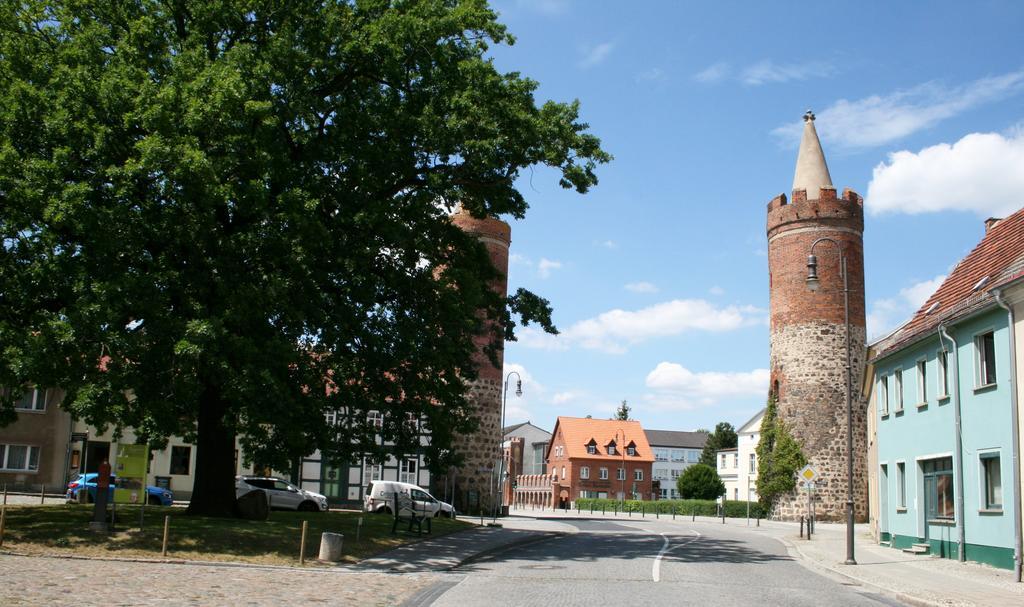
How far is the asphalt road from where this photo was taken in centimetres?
1417

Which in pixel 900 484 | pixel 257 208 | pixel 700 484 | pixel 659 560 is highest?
pixel 257 208

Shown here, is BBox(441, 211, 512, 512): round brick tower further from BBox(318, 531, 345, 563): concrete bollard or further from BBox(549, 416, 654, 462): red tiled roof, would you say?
BBox(549, 416, 654, 462): red tiled roof

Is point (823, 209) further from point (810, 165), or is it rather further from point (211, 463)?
point (211, 463)

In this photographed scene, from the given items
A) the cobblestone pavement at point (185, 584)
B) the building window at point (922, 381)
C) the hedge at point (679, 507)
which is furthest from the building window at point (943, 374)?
the hedge at point (679, 507)

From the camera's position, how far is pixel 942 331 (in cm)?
2344

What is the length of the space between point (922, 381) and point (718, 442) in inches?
3879

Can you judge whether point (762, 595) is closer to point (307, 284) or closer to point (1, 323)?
point (307, 284)

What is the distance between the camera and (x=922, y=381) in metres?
26.1

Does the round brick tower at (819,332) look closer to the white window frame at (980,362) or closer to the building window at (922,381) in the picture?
the building window at (922,381)

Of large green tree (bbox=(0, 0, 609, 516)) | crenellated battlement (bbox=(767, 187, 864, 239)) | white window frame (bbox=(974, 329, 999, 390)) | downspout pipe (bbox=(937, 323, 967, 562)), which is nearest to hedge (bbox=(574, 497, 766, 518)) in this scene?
crenellated battlement (bbox=(767, 187, 864, 239))

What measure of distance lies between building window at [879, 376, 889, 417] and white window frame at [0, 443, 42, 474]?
128 feet

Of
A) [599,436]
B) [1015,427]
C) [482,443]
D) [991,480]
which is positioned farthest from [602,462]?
[1015,427]

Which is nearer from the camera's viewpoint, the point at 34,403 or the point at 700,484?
the point at 34,403

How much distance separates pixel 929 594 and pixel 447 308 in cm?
1248
